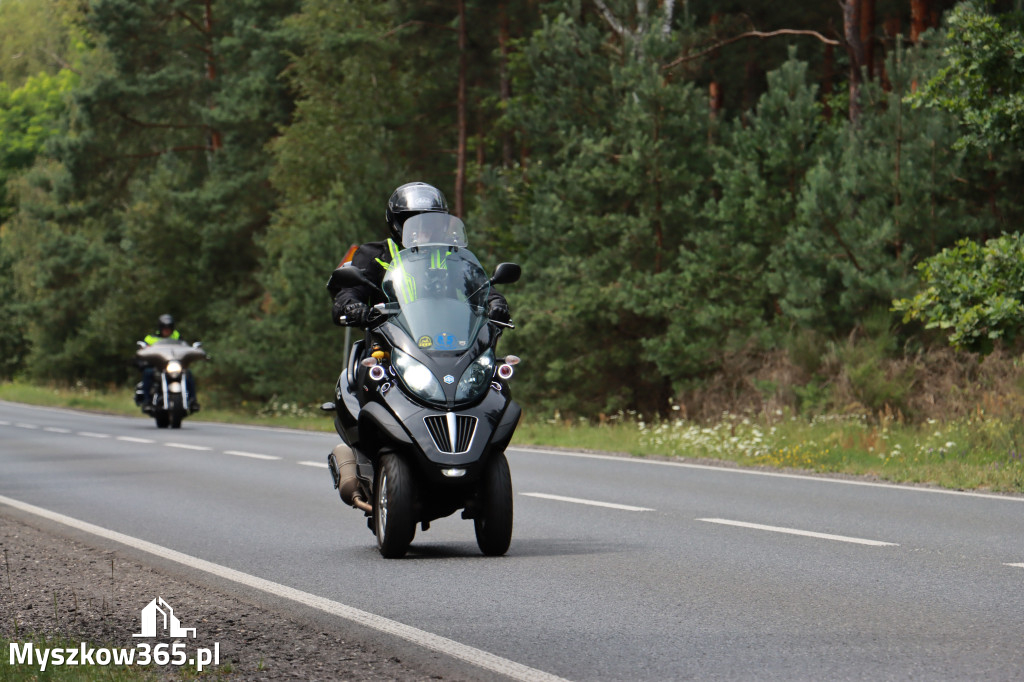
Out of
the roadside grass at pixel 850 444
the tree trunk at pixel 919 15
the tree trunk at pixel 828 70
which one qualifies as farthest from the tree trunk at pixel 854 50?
the tree trunk at pixel 828 70

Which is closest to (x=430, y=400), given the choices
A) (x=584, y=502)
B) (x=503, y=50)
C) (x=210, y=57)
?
(x=584, y=502)

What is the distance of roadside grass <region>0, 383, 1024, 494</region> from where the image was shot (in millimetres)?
15023

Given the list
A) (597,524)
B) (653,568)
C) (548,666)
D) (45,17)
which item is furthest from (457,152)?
(45,17)

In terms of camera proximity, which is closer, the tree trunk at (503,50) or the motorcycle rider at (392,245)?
the motorcycle rider at (392,245)

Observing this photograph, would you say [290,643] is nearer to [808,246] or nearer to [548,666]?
[548,666]

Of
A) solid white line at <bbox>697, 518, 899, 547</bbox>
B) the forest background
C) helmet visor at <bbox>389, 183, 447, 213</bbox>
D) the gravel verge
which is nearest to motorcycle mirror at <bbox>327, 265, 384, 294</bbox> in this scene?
helmet visor at <bbox>389, 183, 447, 213</bbox>

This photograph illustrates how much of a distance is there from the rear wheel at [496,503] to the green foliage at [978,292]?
7.68 m

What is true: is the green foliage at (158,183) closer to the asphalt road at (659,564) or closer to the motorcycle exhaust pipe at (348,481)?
the asphalt road at (659,564)

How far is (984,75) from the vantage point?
1664 cm

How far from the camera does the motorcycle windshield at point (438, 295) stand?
30.1 ft

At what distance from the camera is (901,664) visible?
6.09m

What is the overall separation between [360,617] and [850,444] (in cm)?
1168

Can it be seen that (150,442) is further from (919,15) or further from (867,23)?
(867,23)

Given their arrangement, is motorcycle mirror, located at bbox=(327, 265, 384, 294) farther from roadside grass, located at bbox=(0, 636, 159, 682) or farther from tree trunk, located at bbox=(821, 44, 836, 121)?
tree trunk, located at bbox=(821, 44, 836, 121)
